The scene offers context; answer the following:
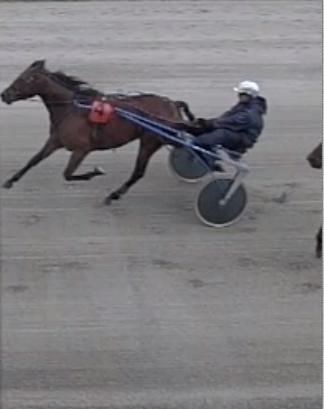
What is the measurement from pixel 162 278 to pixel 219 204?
1426 millimetres

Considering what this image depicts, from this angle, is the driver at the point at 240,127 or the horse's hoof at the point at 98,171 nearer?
the driver at the point at 240,127

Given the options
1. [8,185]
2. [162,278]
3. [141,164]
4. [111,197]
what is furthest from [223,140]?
[8,185]

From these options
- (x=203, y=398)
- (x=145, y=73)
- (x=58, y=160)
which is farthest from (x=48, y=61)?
(x=203, y=398)

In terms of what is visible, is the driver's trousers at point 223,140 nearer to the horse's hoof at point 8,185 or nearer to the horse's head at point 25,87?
the horse's head at point 25,87

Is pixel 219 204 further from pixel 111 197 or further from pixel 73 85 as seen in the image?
pixel 73 85

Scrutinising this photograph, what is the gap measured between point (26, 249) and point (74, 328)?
74.0 inches

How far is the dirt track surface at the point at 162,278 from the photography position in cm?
772

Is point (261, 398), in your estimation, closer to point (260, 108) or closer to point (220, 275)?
point (220, 275)

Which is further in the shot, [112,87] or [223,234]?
[112,87]

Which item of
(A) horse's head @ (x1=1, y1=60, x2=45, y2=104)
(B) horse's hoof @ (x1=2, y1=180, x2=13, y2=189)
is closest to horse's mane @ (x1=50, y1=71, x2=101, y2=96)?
(A) horse's head @ (x1=1, y1=60, x2=45, y2=104)

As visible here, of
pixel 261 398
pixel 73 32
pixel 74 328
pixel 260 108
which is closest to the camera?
pixel 261 398

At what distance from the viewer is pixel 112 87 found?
57.1ft

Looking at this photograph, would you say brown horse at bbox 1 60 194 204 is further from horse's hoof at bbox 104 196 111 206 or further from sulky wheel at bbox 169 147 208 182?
sulky wheel at bbox 169 147 208 182

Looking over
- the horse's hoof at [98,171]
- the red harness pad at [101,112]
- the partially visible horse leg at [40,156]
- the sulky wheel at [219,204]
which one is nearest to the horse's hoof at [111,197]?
the horse's hoof at [98,171]
